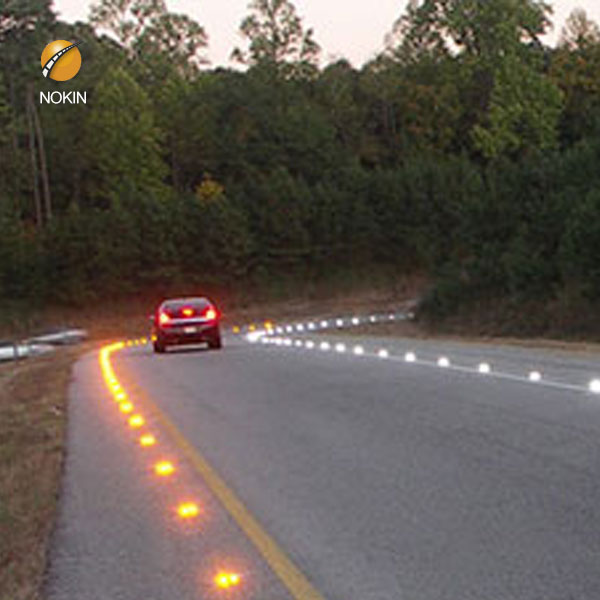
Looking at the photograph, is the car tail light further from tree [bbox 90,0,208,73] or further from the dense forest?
tree [bbox 90,0,208,73]

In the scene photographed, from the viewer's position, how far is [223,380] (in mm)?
19453

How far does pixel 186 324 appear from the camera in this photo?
3050 cm

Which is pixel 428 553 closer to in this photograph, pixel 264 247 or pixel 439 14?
pixel 264 247

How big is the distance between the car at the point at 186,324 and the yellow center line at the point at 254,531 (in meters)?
18.5

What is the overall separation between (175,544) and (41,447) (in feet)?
18.8

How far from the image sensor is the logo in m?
90.6

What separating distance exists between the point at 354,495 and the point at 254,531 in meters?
1.10

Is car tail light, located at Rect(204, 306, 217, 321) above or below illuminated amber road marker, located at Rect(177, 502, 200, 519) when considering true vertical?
below

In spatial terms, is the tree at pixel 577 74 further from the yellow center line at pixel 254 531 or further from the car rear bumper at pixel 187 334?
the yellow center line at pixel 254 531

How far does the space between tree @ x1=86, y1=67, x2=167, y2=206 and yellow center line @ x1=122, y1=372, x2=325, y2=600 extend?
244ft

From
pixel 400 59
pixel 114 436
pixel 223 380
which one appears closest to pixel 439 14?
pixel 400 59

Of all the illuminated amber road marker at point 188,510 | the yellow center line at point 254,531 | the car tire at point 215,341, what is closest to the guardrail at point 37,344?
the car tire at point 215,341

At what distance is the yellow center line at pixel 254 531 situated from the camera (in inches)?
237

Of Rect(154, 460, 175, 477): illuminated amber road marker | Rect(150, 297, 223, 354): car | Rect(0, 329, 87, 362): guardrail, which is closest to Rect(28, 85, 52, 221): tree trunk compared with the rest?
Rect(0, 329, 87, 362): guardrail
